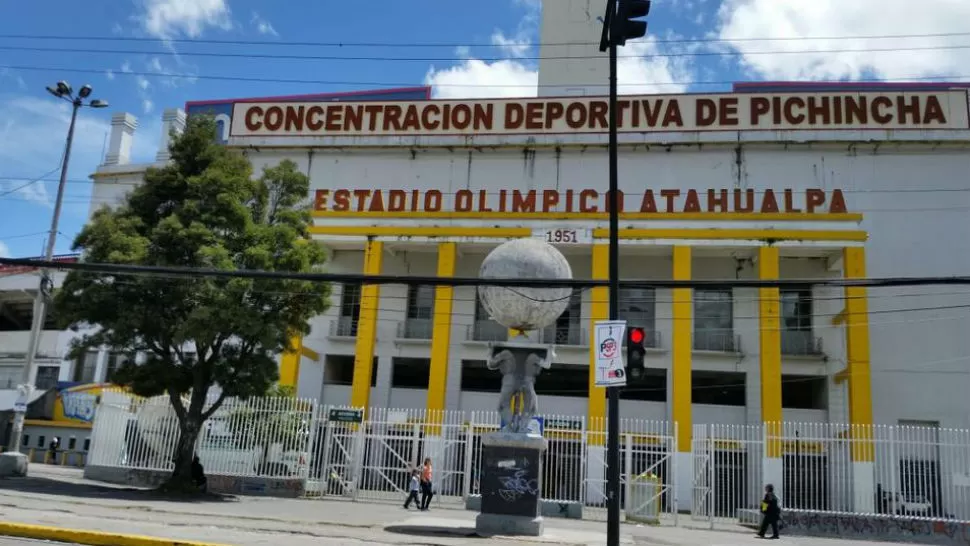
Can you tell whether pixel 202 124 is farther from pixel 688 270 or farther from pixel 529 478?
pixel 688 270

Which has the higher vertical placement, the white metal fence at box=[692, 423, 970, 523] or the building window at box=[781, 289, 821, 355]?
the building window at box=[781, 289, 821, 355]

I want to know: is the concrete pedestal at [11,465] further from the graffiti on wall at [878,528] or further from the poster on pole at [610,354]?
the graffiti on wall at [878,528]

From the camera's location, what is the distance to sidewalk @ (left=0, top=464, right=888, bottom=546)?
44.4ft

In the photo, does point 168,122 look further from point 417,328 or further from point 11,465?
point 11,465

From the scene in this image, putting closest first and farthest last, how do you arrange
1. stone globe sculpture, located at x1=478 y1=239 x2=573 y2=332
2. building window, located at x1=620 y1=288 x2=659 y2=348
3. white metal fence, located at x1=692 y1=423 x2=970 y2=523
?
1. stone globe sculpture, located at x1=478 y1=239 x2=573 y2=332
2. white metal fence, located at x1=692 y1=423 x2=970 y2=523
3. building window, located at x1=620 y1=288 x2=659 y2=348

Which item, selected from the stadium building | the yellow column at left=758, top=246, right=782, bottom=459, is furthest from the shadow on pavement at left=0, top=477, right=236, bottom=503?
the yellow column at left=758, top=246, right=782, bottom=459

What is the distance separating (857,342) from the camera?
97.7ft

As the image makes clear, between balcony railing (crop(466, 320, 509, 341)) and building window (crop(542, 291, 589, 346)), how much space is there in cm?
198

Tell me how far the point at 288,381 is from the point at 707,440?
16995mm

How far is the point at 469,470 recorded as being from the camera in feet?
74.0

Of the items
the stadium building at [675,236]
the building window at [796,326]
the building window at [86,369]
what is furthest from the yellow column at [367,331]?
the building window at [796,326]

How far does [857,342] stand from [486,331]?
1444 centimetres

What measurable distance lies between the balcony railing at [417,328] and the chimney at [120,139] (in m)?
17.8

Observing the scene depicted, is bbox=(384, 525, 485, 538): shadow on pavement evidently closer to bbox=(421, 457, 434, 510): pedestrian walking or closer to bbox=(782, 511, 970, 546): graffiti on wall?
bbox=(421, 457, 434, 510): pedestrian walking
